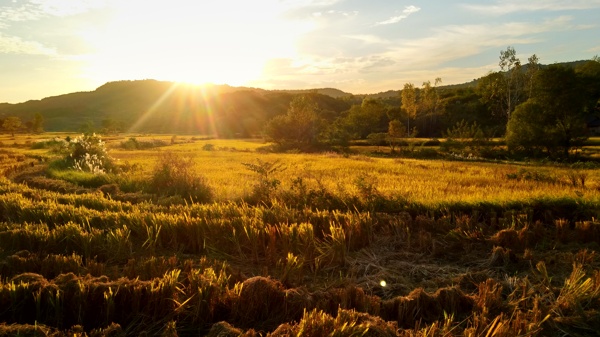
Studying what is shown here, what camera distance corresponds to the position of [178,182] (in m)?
11.1

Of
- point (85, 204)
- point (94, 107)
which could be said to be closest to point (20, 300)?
point (85, 204)

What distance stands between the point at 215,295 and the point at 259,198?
520 centimetres

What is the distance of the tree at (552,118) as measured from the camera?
3186 cm

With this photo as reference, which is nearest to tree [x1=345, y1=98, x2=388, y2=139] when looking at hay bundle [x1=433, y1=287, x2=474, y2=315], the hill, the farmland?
the hill

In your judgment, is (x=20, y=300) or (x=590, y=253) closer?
(x=20, y=300)

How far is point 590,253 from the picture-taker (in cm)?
527

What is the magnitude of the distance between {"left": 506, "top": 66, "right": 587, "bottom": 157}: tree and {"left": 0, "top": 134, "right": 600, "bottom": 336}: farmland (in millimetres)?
28169

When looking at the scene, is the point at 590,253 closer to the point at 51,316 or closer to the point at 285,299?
the point at 285,299

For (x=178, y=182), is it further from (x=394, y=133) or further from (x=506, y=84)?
(x=506, y=84)

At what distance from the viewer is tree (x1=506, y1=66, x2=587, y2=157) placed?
3186cm

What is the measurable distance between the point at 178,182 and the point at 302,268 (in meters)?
7.08

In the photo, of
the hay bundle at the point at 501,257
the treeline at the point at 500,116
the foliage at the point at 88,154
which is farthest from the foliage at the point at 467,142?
the hay bundle at the point at 501,257

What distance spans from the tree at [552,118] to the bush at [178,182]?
31.2 m

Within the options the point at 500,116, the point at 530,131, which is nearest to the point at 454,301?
the point at 530,131
